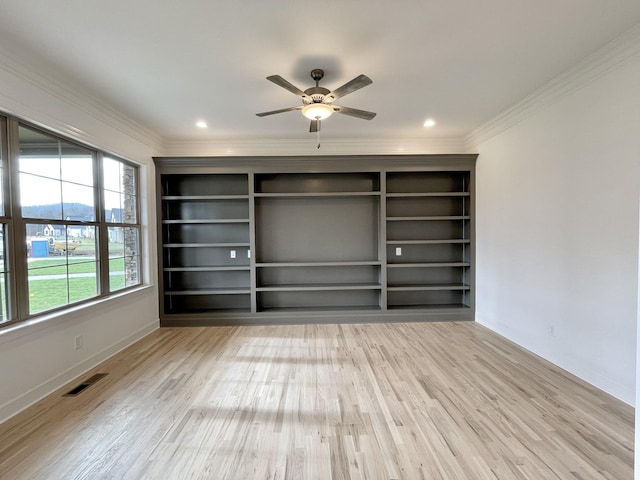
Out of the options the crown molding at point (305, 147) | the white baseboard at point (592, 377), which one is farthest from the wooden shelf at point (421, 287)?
the crown molding at point (305, 147)

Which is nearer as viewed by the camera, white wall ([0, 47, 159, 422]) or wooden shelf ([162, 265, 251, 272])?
white wall ([0, 47, 159, 422])

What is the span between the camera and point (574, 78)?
2.59 meters

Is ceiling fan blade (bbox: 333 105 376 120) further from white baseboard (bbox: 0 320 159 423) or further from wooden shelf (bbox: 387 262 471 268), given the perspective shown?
white baseboard (bbox: 0 320 159 423)

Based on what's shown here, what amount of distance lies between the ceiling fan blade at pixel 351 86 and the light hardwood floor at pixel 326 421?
252 centimetres

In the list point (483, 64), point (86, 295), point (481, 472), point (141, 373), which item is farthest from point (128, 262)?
point (483, 64)

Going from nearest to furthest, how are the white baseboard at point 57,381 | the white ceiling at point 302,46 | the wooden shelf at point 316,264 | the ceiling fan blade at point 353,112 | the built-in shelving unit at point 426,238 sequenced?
the white ceiling at point 302,46 < the white baseboard at point 57,381 < the ceiling fan blade at point 353,112 < the wooden shelf at point 316,264 < the built-in shelving unit at point 426,238

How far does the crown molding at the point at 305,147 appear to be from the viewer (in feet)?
14.7

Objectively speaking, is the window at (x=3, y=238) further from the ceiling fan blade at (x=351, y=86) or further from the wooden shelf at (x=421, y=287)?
the wooden shelf at (x=421, y=287)

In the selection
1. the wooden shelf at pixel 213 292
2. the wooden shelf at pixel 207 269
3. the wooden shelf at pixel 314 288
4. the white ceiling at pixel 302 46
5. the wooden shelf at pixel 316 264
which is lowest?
the wooden shelf at pixel 213 292

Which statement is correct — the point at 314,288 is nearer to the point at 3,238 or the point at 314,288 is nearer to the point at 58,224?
the point at 58,224

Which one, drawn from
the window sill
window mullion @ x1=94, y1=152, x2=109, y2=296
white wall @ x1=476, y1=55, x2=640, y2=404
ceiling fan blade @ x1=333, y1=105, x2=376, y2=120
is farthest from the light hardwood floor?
ceiling fan blade @ x1=333, y1=105, x2=376, y2=120

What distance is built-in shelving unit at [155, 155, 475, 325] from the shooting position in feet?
14.4

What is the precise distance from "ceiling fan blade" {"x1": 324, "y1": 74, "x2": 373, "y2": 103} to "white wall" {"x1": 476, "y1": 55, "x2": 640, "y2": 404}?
79.9 inches

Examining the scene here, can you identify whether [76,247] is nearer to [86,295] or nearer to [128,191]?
[86,295]
